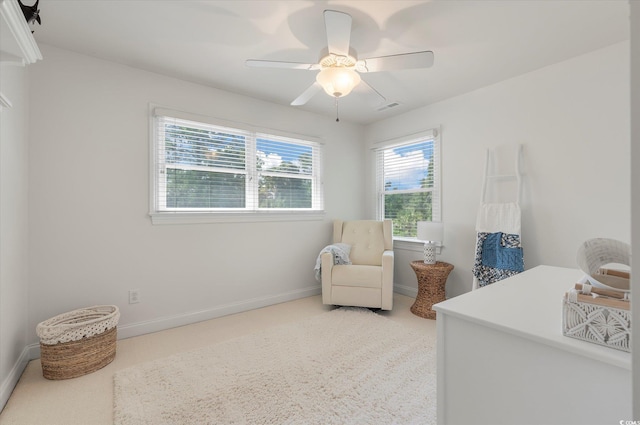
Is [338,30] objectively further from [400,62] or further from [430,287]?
[430,287]

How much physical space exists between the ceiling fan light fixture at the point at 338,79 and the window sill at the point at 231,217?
179 centimetres

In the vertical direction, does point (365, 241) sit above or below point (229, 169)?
below

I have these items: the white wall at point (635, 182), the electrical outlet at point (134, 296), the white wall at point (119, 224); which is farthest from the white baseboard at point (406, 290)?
the white wall at point (635, 182)

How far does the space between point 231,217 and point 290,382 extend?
1.83m

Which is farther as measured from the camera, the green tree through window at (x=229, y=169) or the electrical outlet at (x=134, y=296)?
the green tree through window at (x=229, y=169)

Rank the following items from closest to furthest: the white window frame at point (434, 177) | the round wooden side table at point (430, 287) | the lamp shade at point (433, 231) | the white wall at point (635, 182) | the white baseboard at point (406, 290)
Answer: the white wall at point (635, 182)
the round wooden side table at point (430, 287)
the lamp shade at point (433, 231)
the white window frame at point (434, 177)
the white baseboard at point (406, 290)

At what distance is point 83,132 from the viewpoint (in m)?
2.39

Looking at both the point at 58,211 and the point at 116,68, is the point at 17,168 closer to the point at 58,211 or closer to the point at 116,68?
→ the point at 58,211

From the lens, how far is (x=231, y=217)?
3.15 m

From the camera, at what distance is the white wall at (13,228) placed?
1.73 m

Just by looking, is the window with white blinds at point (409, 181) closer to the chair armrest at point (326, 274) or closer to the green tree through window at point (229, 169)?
the green tree through window at point (229, 169)

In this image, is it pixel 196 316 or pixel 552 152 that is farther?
pixel 196 316

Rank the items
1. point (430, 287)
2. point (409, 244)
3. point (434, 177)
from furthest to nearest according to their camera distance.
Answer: point (409, 244) → point (434, 177) → point (430, 287)

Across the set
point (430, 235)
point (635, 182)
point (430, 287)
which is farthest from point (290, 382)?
point (430, 235)
